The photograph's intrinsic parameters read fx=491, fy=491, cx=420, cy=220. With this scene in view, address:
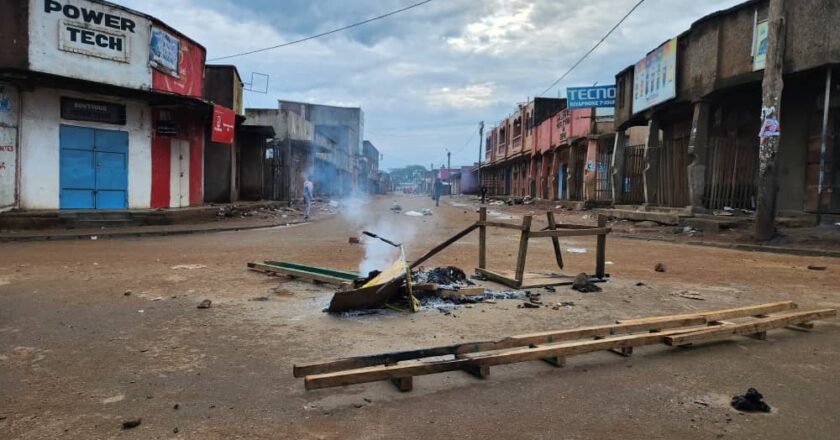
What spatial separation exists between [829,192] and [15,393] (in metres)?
15.2

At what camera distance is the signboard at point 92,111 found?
14.0 metres

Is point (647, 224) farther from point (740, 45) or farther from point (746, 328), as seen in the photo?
point (746, 328)

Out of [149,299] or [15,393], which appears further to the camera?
[149,299]

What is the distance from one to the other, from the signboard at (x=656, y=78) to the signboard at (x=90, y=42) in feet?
52.2

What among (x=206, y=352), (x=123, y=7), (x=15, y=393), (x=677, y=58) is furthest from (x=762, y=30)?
(x=123, y=7)

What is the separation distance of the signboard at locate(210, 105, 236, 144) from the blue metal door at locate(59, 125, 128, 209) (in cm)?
308

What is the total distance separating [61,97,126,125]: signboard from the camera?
14.0 meters

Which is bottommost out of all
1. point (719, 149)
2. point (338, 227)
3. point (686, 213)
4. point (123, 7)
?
point (338, 227)

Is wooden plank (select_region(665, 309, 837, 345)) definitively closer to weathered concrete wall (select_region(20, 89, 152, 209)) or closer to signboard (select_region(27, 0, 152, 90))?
signboard (select_region(27, 0, 152, 90))

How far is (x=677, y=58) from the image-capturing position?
14.7 meters

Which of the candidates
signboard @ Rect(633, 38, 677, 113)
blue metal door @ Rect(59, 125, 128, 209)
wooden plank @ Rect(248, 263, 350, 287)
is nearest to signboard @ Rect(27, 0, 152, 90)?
blue metal door @ Rect(59, 125, 128, 209)

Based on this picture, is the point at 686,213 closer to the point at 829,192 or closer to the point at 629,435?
the point at 829,192

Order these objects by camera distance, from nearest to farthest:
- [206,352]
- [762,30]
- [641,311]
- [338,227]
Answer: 1. [206,352]
2. [641,311]
3. [762,30]
4. [338,227]

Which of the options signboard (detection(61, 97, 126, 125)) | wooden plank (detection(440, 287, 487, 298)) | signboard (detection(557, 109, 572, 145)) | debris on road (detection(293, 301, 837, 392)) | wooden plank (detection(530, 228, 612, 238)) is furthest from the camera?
signboard (detection(557, 109, 572, 145))
